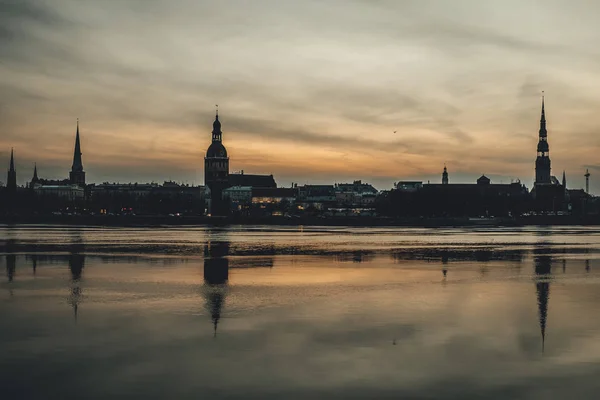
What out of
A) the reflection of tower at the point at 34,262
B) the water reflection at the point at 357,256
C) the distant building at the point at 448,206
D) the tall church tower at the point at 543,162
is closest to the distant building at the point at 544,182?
the tall church tower at the point at 543,162

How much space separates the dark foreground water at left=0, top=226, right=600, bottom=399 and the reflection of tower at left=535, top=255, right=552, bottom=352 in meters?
0.09

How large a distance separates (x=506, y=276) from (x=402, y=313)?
11.5 m

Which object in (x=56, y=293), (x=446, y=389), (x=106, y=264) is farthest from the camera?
(x=106, y=264)

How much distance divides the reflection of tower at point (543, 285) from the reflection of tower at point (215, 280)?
26.3 feet

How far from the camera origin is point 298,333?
1809 cm

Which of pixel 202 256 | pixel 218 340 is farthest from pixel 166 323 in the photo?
Answer: pixel 202 256

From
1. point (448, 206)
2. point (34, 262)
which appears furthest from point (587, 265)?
point (448, 206)

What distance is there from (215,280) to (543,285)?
11336 mm

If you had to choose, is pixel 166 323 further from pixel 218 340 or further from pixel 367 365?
pixel 367 365

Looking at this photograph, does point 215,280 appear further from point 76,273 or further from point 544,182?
point 544,182

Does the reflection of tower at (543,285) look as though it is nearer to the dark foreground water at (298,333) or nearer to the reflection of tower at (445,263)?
the dark foreground water at (298,333)

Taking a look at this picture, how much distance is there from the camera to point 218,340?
17.1 meters

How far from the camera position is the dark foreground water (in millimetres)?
13516

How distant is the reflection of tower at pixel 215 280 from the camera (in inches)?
856
